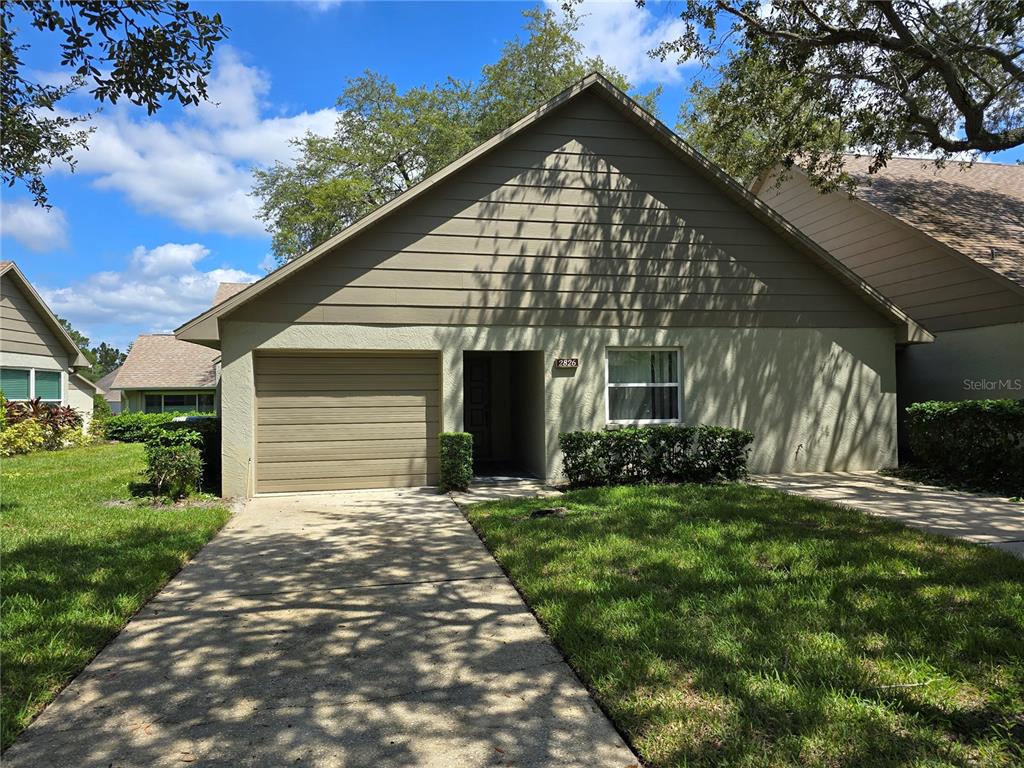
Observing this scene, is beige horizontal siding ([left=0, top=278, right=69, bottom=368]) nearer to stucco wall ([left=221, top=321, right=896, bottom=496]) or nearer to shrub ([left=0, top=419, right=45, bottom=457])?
shrub ([left=0, top=419, right=45, bottom=457])

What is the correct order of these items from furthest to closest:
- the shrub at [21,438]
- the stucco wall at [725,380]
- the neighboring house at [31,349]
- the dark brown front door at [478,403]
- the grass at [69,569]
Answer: the neighboring house at [31,349]
the shrub at [21,438]
the dark brown front door at [478,403]
the stucco wall at [725,380]
the grass at [69,569]

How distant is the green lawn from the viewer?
290 centimetres

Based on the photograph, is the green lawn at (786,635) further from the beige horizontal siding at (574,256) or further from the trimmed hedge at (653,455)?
the beige horizontal siding at (574,256)

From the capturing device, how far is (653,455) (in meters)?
10.1

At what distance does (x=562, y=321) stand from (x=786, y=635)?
7.32m

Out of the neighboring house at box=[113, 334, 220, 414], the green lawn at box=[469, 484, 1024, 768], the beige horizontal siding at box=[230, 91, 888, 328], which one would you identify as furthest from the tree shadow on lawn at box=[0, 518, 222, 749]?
the neighboring house at box=[113, 334, 220, 414]

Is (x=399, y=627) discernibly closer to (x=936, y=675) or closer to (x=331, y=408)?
(x=936, y=675)

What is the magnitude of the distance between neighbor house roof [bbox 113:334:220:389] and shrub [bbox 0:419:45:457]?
10.4 meters

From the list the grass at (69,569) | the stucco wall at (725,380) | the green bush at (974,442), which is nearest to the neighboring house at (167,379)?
the grass at (69,569)

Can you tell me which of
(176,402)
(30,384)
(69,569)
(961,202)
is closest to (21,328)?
(30,384)

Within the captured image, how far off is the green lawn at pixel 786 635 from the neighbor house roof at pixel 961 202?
320 inches

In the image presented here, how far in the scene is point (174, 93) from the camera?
241 inches

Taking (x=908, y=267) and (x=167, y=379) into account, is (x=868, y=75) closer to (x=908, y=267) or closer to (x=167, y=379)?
(x=908, y=267)

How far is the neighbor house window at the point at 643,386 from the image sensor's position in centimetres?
1117
